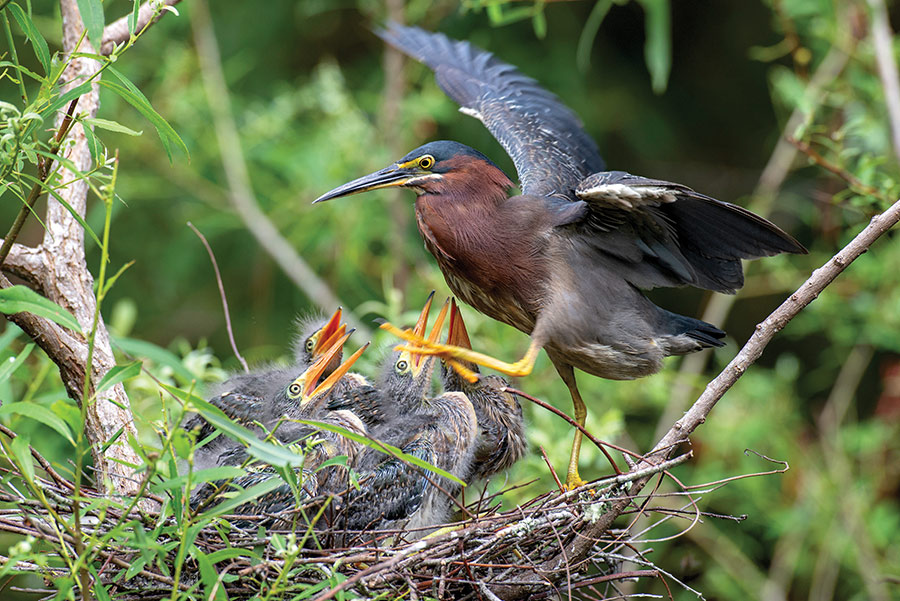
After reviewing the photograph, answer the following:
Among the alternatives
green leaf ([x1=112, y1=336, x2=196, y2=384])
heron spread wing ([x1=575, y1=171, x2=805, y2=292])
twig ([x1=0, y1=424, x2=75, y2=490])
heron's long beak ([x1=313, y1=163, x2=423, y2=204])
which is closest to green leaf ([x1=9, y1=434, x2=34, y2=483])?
twig ([x1=0, y1=424, x2=75, y2=490])

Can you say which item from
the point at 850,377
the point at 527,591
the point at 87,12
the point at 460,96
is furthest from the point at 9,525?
the point at 850,377

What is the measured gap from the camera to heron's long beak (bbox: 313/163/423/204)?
3.10 meters

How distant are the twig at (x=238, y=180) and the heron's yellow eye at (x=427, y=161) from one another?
7.73 feet

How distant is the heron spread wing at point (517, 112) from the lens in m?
3.59

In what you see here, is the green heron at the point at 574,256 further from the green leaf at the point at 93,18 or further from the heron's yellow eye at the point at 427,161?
the green leaf at the point at 93,18

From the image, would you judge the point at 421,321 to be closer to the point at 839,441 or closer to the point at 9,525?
the point at 9,525

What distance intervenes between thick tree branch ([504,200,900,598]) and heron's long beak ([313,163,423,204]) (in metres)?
1.25

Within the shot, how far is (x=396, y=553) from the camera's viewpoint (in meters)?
2.46

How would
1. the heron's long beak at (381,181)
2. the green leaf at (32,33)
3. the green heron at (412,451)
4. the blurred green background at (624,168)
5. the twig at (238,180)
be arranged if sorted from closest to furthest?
the green leaf at (32,33) < the green heron at (412,451) < the heron's long beak at (381,181) < the blurred green background at (624,168) < the twig at (238,180)

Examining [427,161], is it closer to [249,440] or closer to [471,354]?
[471,354]

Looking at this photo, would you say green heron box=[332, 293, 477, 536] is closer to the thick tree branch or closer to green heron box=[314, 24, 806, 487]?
green heron box=[314, 24, 806, 487]

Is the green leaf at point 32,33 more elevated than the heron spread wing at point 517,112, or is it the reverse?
the green leaf at point 32,33

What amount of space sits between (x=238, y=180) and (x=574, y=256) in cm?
320

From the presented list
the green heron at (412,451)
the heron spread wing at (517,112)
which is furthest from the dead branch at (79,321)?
the heron spread wing at (517,112)
